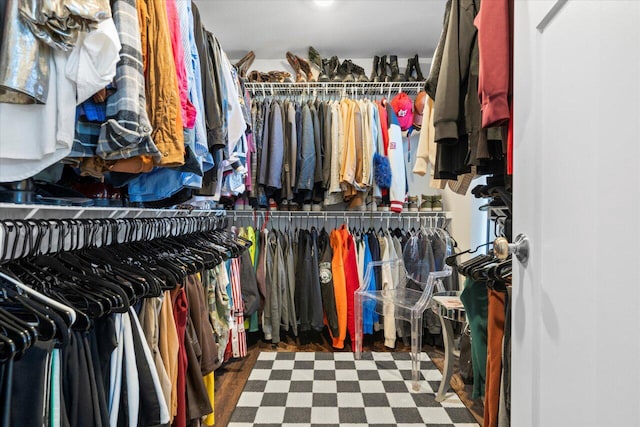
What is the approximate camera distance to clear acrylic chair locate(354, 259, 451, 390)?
222 centimetres

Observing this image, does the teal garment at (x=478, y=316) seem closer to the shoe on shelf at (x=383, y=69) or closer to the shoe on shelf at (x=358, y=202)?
the shoe on shelf at (x=358, y=202)

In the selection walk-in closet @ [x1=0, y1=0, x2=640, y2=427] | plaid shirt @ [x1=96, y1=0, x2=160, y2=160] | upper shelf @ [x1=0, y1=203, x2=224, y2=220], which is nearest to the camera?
walk-in closet @ [x1=0, y1=0, x2=640, y2=427]

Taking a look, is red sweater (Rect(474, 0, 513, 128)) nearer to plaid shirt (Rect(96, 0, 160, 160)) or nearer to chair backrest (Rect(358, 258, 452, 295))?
plaid shirt (Rect(96, 0, 160, 160))

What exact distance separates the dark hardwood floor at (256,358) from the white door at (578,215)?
1448 millimetres

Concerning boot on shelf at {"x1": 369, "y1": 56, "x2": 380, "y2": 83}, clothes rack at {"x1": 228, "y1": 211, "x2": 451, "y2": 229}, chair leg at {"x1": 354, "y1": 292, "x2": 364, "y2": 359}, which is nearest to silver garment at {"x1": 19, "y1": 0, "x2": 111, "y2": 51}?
chair leg at {"x1": 354, "y1": 292, "x2": 364, "y2": 359}

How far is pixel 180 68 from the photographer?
1168 millimetres

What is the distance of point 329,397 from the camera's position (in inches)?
81.7

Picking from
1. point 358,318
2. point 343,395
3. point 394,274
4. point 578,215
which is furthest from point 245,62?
point 578,215

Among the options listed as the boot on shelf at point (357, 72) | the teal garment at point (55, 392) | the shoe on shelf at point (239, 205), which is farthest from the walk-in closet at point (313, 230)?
the boot on shelf at point (357, 72)

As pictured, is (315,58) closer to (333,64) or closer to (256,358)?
(333,64)

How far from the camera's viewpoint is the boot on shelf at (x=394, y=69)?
3.19 meters

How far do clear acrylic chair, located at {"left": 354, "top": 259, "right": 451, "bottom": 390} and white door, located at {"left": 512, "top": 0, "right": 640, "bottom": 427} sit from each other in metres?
1.46

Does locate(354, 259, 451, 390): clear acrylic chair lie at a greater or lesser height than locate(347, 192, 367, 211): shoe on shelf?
lesser

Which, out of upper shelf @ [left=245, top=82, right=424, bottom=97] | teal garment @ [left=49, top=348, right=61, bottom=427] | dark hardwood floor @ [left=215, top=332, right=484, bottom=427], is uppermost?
upper shelf @ [left=245, top=82, right=424, bottom=97]
